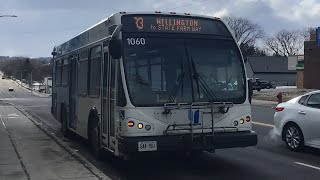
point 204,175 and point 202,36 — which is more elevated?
point 202,36

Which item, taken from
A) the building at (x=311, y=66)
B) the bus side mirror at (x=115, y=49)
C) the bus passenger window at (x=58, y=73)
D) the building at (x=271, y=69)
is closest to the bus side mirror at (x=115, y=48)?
the bus side mirror at (x=115, y=49)

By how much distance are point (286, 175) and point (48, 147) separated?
5.72 m

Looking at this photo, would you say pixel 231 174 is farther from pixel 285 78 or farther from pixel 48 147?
pixel 285 78

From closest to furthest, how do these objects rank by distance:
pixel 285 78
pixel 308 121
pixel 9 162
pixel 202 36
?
pixel 202 36
pixel 9 162
pixel 308 121
pixel 285 78

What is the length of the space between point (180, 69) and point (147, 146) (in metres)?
1.48

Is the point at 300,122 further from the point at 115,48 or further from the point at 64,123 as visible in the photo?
the point at 64,123

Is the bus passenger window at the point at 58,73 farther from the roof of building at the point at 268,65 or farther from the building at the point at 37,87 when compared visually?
the building at the point at 37,87

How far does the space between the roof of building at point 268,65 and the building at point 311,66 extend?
140ft

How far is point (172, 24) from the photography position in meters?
9.03

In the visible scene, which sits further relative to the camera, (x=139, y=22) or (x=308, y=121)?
(x=308, y=121)

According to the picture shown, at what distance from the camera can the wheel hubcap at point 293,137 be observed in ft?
37.2

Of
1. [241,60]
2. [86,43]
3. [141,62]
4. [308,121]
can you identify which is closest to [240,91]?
[241,60]

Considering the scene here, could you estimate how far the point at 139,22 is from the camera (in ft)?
29.0

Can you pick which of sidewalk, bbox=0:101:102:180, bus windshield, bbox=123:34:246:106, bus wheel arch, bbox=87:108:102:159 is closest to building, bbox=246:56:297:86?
sidewalk, bbox=0:101:102:180
